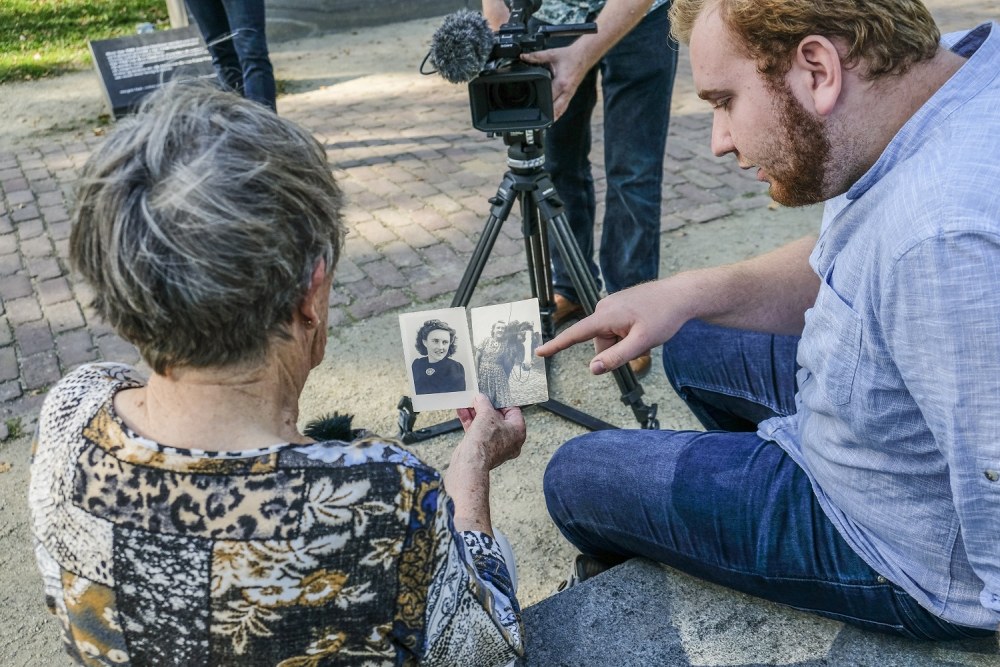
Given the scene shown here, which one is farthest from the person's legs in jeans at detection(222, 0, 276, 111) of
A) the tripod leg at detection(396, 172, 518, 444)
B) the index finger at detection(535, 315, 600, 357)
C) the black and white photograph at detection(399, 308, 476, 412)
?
the index finger at detection(535, 315, 600, 357)

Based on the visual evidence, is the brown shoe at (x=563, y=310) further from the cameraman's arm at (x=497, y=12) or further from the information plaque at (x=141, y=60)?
the information plaque at (x=141, y=60)

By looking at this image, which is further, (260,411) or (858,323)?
(858,323)

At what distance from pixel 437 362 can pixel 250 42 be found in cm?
346

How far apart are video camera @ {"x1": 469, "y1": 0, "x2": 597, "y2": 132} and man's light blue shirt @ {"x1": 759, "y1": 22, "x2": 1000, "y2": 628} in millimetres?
1006

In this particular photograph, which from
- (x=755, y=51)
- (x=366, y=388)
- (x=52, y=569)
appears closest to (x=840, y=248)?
(x=755, y=51)

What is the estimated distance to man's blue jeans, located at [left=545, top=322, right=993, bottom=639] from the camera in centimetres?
168

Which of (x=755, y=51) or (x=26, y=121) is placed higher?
(x=755, y=51)

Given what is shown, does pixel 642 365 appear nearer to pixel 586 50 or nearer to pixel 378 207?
pixel 586 50

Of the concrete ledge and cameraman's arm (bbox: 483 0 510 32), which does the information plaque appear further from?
the concrete ledge

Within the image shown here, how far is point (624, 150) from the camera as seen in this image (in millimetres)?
3305

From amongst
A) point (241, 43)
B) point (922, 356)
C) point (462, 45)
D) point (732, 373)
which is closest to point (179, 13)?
point (241, 43)

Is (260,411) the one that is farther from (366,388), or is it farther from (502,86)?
(366,388)

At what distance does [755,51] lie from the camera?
1.66 meters

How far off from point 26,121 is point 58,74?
1.43 metres
